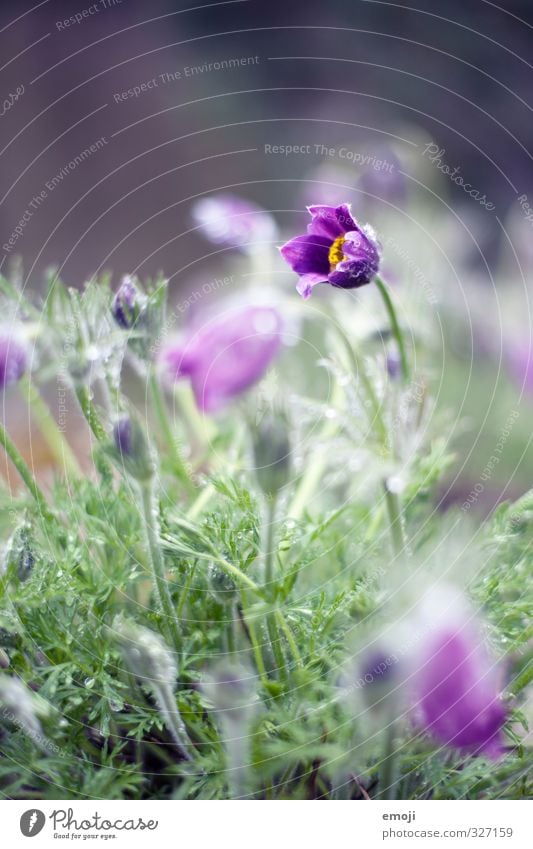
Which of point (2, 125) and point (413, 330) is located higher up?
point (2, 125)

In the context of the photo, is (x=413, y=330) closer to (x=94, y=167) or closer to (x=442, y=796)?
(x=442, y=796)

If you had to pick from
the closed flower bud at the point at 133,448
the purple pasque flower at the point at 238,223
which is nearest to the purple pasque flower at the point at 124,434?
the closed flower bud at the point at 133,448

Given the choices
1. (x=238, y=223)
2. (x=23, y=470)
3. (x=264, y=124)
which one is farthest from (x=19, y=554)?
(x=264, y=124)

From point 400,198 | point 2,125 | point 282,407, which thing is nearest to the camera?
point 282,407

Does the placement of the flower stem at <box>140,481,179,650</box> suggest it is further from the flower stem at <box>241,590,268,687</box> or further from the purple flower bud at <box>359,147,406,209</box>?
the purple flower bud at <box>359,147,406,209</box>

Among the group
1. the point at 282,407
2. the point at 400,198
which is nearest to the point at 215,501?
the point at 282,407
